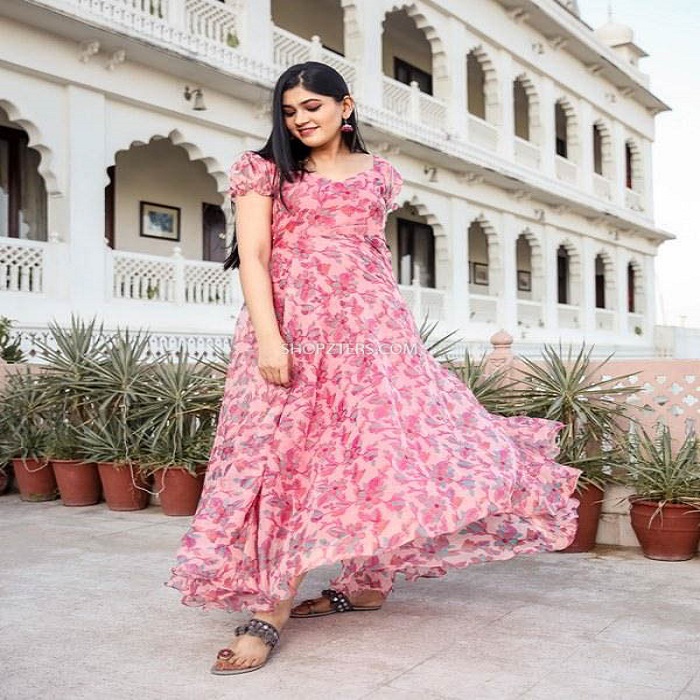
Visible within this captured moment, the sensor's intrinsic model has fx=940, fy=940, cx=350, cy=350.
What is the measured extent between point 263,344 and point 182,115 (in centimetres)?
882

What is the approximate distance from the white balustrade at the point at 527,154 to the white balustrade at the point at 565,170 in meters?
0.80

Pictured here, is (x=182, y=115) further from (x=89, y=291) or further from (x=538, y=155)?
(x=538, y=155)

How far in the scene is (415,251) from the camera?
17797 millimetres

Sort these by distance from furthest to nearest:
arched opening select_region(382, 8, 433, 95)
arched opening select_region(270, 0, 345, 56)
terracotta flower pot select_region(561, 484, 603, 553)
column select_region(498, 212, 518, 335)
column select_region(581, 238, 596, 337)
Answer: column select_region(581, 238, 596, 337) → column select_region(498, 212, 518, 335) → arched opening select_region(382, 8, 433, 95) → arched opening select_region(270, 0, 345, 56) → terracotta flower pot select_region(561, 484, 603, 553)

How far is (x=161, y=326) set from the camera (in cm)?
1020

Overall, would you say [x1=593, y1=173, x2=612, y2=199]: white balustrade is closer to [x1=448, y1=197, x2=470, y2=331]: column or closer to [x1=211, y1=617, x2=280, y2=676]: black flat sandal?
[x1=448, y1=197, x2=470, y2=331]: column

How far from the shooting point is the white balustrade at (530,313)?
17875 mm

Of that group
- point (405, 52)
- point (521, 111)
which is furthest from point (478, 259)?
point (405, 52)

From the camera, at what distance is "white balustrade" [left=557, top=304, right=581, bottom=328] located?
19312 mm

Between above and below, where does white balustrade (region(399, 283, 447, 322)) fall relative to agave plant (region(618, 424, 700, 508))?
above

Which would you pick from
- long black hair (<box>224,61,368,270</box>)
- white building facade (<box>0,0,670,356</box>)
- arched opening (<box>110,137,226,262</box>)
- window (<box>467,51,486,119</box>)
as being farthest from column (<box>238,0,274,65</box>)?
long black hair (<box>224,61,368,270</box>)

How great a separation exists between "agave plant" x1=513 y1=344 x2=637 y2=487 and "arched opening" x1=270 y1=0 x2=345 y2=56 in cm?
1113

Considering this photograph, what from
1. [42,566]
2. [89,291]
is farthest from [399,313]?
[89,291]

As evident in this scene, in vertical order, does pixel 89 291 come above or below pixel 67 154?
below
